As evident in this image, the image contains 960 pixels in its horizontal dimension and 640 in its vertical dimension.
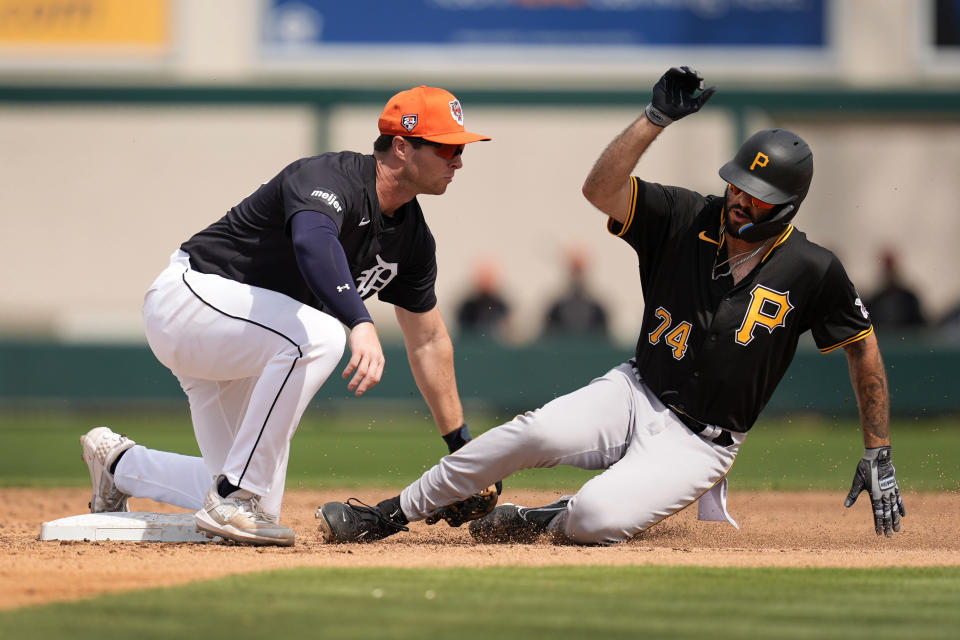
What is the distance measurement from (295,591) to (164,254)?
14.0 meters

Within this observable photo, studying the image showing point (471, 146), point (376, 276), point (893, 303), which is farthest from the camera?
point (471, 146)

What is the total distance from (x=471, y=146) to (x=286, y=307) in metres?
12.9

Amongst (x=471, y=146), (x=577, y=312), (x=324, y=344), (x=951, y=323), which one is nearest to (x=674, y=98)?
(x=324, y=344)

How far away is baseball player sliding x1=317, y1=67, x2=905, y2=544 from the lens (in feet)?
16.1

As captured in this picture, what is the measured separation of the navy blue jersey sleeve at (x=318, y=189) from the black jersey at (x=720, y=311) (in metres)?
1.11

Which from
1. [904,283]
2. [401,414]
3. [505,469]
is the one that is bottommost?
[401,414]

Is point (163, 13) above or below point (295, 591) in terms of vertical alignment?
above

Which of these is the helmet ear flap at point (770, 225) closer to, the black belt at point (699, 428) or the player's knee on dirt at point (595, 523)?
the black belt at point (699, 428)

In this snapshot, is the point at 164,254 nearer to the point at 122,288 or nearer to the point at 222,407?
the point at 122,288

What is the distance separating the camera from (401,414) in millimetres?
12891

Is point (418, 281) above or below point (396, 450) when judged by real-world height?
above

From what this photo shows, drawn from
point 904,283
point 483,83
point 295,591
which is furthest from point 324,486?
point 483,83

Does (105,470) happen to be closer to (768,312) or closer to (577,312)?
(768,312)

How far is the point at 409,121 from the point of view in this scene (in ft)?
16.0
